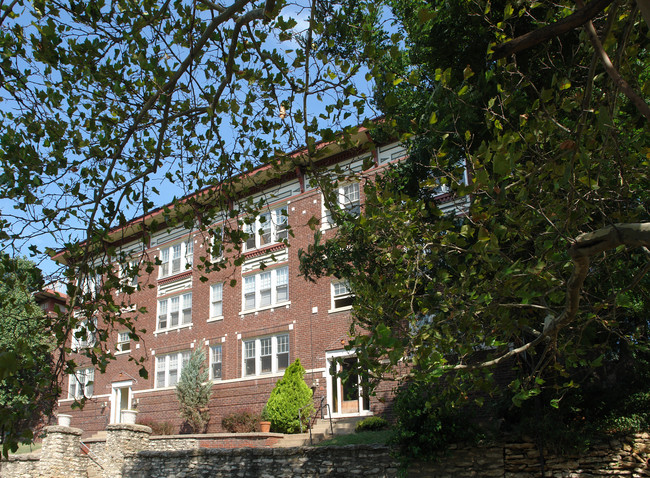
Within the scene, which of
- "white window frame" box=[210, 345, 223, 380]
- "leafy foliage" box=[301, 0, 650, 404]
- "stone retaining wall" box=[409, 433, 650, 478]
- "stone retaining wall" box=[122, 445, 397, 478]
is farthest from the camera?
"white window frame" box=[210, 345, 223, 380]

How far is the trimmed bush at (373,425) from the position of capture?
17797 mm

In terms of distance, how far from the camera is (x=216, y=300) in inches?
1066

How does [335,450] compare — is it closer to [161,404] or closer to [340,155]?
[340,155]

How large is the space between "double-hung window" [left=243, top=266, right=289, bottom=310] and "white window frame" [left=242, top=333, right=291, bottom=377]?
58.7 inches

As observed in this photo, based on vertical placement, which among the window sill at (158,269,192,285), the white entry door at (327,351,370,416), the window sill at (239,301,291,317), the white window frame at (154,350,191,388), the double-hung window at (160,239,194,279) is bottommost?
the white entry door at (327,351,370,416)

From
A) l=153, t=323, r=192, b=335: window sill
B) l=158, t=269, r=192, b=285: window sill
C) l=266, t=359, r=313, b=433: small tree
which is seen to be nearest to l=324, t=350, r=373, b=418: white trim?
l=266, t=359, r=313, b=433: small tree

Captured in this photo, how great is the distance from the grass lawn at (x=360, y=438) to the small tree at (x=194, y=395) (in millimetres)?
8844

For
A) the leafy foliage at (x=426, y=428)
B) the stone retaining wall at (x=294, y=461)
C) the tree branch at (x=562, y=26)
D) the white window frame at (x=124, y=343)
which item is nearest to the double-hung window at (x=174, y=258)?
the white window frame at (x=124, y=343)

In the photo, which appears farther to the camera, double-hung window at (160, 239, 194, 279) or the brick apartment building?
double-hung window at (160, 239, 194, 279)

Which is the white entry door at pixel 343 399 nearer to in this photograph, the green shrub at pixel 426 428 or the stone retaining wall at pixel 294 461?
the stone retaining wall at pixel 294 461

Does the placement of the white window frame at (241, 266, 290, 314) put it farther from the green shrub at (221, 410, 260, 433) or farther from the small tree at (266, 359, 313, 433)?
the green shrub at (221, 410, 260, 433)

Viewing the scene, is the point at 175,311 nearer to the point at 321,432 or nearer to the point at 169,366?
the point at 169,366

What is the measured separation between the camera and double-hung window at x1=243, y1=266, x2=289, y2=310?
964 inches

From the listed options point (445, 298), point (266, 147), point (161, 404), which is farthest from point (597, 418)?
point (161, 404)
